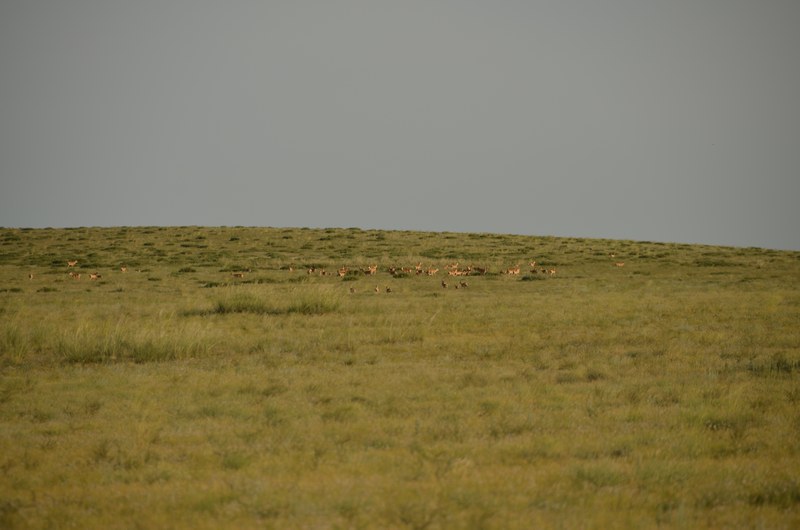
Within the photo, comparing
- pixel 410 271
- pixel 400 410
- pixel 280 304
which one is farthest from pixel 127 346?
pixel 410 271

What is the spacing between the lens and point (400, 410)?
10.7 metres

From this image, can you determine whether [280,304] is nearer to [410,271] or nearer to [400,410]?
[400,410]

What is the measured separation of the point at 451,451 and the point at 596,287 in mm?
20946

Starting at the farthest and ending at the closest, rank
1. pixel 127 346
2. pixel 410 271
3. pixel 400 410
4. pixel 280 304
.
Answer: pixel 410 271 → pixel 280 304 → pixel 127 346 → pixel 400 410

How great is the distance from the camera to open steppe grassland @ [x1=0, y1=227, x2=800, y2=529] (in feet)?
24.0

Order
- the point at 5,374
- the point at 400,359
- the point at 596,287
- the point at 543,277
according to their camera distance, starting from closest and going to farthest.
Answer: the point at 5,374 < the point at 400,359 < the point at 596,287 < the point at 543,277

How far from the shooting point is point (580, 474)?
26.5 ft

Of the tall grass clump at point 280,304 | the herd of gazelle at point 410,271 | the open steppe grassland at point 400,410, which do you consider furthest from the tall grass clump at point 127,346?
the herd of gazelle at point 410,271

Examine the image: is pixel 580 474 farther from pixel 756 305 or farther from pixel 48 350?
pixel 756 305

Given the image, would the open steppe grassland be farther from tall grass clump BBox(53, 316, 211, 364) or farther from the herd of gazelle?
the herd of gazelle

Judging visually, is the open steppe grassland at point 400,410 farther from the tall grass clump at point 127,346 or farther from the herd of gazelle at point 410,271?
the herd of gazelle at point 410,271

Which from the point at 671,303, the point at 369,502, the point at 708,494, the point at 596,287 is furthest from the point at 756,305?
the point at 369,502

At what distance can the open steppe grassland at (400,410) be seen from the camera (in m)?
7.32

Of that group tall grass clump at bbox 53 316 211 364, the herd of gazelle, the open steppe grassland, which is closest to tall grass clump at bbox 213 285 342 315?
the open steppe grassland
